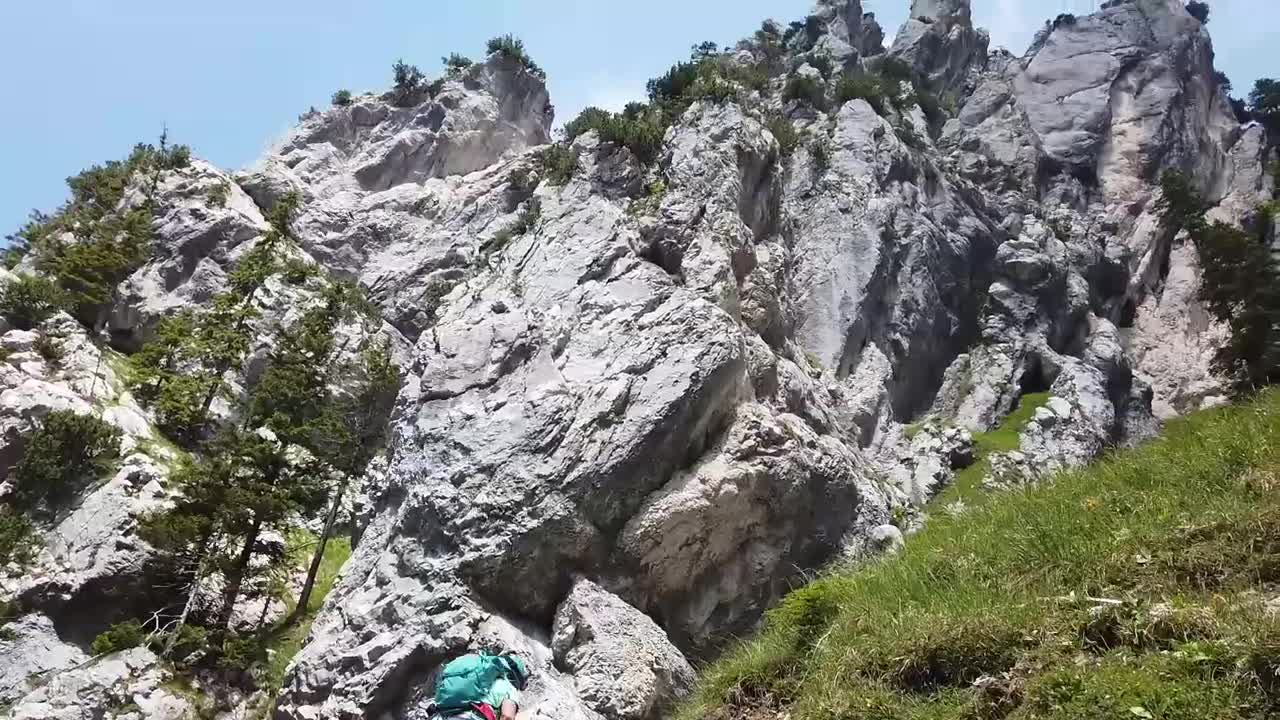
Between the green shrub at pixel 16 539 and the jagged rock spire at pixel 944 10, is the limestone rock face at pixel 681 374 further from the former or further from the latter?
the jagged rock spire at pixel 944 10

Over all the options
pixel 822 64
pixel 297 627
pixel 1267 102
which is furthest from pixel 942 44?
pixel 297 627

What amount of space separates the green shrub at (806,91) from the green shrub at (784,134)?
818 cm

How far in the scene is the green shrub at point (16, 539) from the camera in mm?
23172

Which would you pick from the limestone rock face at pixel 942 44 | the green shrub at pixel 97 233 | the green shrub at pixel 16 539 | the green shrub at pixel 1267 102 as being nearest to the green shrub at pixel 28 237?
the green shrub at pixel 97 233

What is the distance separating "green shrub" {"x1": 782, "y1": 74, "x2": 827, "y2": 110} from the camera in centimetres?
5922

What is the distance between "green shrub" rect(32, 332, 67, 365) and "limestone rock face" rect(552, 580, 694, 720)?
23360mm

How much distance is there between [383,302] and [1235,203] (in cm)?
7018

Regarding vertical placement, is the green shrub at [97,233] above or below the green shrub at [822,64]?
below

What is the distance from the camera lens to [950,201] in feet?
190

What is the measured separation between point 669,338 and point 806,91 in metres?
43.3

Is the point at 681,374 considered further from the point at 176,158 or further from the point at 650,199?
the point at 176,158

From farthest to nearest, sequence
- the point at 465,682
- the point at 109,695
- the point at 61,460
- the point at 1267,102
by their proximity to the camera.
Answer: the point at 1267,102 < the point at 61,460 < the point at 109,695 < the point at 465,682

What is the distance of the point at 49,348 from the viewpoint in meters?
30.3

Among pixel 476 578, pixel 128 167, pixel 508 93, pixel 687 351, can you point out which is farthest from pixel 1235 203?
pixel 128 167
